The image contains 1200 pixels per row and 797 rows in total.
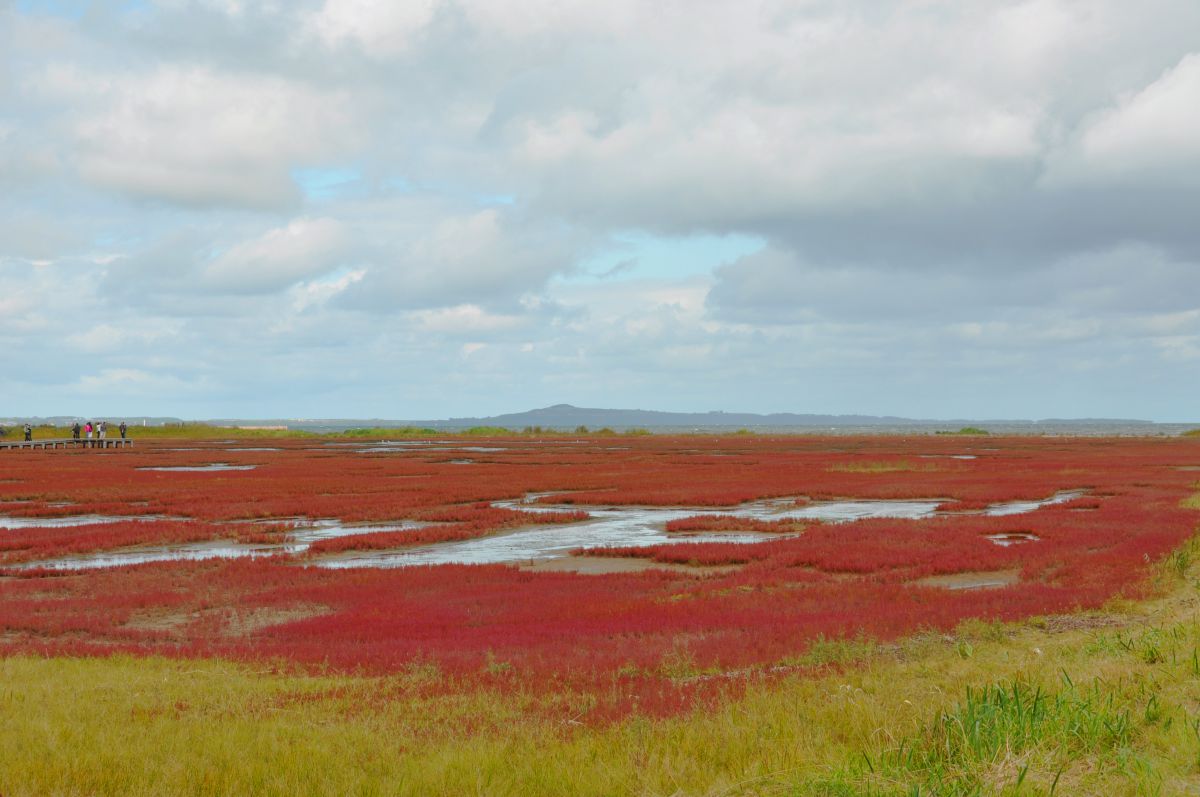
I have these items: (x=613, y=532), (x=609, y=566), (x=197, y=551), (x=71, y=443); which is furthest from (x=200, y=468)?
(x=71, y=443)

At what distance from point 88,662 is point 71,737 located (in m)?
5.09

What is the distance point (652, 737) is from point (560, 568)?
56.3 ft

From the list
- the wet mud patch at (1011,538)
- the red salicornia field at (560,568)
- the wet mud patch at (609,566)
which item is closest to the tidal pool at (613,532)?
the red salicornia field at (560,568)

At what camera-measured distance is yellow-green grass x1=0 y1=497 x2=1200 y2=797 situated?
7.26 m

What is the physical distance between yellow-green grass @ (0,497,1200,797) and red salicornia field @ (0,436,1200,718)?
1201 mm

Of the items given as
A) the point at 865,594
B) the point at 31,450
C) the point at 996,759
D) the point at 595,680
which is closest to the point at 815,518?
the point at 865,594

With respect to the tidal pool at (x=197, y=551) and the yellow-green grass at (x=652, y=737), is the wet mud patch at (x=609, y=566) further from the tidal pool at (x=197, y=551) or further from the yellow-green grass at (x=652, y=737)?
the yellow-green grass at (x=652, y=737)

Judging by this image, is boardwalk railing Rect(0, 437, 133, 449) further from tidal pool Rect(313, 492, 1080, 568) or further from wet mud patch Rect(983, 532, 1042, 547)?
wet mud patch Rect(983, 532, 1042, 547)

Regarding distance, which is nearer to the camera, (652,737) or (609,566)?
(652,737)

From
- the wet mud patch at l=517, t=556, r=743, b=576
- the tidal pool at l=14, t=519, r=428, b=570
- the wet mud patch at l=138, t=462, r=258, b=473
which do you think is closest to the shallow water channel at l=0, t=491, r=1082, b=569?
the tidal pool at l=14, t=519, r=428, b=570

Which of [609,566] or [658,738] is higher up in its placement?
[658,738]

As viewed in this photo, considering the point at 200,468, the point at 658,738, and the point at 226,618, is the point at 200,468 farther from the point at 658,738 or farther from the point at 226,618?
the point at 658,738

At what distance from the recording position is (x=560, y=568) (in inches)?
1001

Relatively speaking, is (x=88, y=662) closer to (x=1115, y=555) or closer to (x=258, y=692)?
(x=258, y=692)
